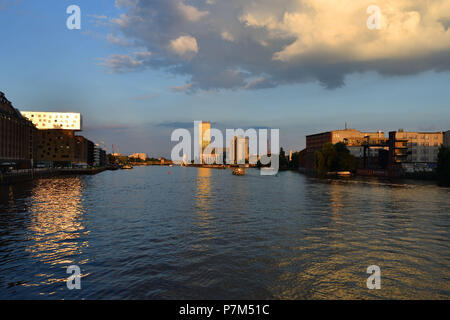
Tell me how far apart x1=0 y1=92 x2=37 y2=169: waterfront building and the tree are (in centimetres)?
14123

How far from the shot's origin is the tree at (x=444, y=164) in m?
85.4

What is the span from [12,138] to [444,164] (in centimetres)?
16984

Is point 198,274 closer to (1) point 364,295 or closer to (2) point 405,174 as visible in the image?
(1) point 364,295

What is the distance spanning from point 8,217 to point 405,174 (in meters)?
148

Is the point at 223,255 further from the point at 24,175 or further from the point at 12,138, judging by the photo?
the point at 12,138

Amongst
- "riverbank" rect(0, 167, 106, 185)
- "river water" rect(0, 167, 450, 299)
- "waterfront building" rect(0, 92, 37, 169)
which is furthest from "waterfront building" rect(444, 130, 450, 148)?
"waterfront building" rect(0, 92, 37, 169)

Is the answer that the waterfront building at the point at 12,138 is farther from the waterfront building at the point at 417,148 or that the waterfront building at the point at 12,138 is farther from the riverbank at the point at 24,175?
the waterfront building at the point at 417,148

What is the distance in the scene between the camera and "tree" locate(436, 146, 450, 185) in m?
85.4

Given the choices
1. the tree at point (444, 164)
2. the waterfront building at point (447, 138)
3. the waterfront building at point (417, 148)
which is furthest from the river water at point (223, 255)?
the waterfront building at point (417, 148)

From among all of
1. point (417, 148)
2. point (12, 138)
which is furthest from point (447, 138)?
point (12, 138)

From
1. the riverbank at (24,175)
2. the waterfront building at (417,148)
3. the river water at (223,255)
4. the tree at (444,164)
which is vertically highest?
the waterfront building at (417,148)

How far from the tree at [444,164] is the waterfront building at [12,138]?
141231mm

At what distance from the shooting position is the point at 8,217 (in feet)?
112
